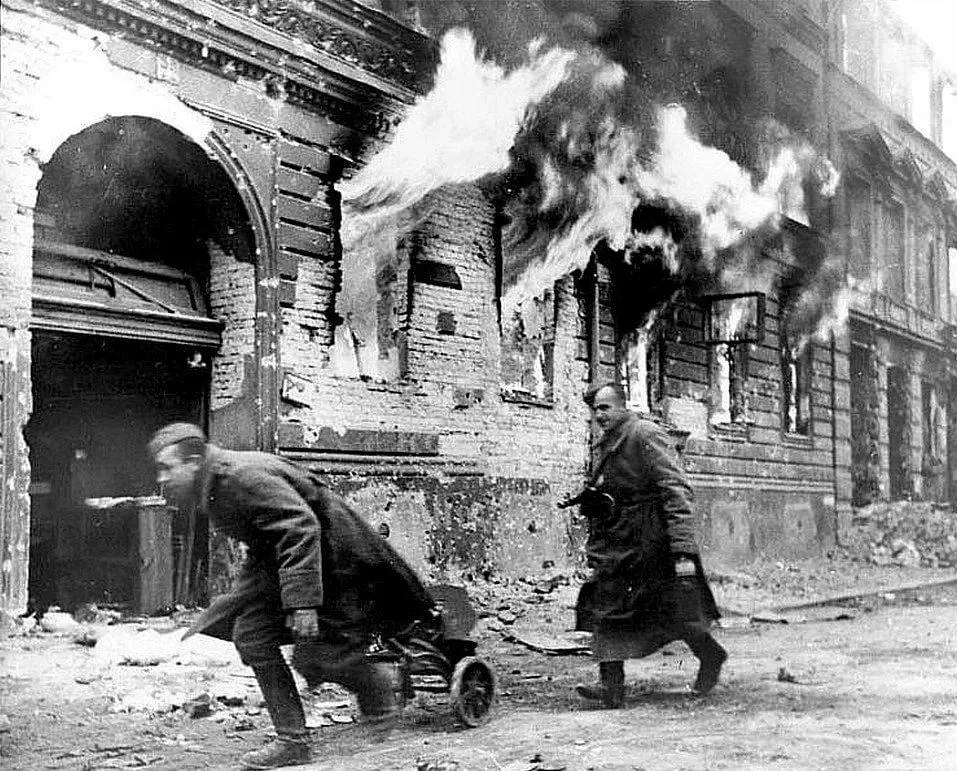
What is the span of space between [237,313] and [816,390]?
417 inches

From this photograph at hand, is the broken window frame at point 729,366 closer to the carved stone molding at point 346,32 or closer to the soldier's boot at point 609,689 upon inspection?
the carved stone molding at point 346,32

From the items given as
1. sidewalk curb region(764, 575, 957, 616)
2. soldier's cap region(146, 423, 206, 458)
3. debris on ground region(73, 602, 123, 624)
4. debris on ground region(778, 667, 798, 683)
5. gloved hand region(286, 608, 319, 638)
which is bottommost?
sidewalk curb region(764, 575, 957, 616)

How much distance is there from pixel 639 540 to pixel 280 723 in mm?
2229

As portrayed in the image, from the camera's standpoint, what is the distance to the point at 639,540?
5.62m

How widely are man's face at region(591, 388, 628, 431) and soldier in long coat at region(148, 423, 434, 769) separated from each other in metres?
1.80

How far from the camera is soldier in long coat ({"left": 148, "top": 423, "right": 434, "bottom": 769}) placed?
412cm

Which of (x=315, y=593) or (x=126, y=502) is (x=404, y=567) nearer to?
(x=315, y=593)

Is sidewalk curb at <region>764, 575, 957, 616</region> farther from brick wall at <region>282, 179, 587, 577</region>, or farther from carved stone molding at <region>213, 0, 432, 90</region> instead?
carved stone molding at <region>213, 0, 432, 90</region>

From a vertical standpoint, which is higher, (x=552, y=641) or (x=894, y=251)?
(x=894, y=251)

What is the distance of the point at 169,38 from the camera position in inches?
279

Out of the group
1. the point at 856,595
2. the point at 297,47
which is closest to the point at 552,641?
the point at 297,47

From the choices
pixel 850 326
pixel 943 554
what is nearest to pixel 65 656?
pixel 943 554

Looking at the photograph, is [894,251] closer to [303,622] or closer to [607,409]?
[607,409]

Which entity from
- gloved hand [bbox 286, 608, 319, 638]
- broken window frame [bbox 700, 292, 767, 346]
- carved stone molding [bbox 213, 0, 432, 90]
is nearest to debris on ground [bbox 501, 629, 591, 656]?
gloved hand [bbox 286, 608, 319, 638]
